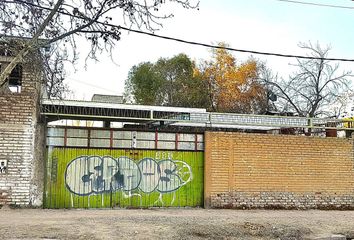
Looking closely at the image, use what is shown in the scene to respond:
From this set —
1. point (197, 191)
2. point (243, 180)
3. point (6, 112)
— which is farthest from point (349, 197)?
point (6, 112)

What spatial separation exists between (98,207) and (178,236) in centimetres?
477

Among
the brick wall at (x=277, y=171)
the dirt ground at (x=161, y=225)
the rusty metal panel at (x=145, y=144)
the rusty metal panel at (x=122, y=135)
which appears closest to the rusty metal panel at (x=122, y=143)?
the rusty metal panel at (x=122, y=135)

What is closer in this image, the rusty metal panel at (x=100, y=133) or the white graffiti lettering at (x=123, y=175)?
the white graffiti lettering at (x=123, y=175)

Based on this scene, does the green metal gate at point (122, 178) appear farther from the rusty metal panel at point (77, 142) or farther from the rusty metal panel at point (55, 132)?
the rusty metal panel at point (55, 132)

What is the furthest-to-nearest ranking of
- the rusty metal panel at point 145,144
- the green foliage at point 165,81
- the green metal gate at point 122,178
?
1. the green foliage at point 165,81
2. the rusty metal panel at point 145,144
3. the green metal gate at point 122,178

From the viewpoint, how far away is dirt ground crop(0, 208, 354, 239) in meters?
8.63

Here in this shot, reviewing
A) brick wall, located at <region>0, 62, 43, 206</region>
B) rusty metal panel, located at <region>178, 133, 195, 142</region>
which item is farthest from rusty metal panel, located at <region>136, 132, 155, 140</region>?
brick wall, located at <region>0, 62, 43, 206</region>

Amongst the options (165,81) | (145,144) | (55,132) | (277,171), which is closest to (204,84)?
(165,81)

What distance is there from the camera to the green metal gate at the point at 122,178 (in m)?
12.6

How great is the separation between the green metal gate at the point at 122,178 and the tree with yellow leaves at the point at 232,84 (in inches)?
871

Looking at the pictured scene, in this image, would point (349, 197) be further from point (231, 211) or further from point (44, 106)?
point (44, 106)

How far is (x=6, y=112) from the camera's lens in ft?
40.0

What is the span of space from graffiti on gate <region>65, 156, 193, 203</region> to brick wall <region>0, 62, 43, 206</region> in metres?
1.02

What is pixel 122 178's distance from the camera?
13164 mm
